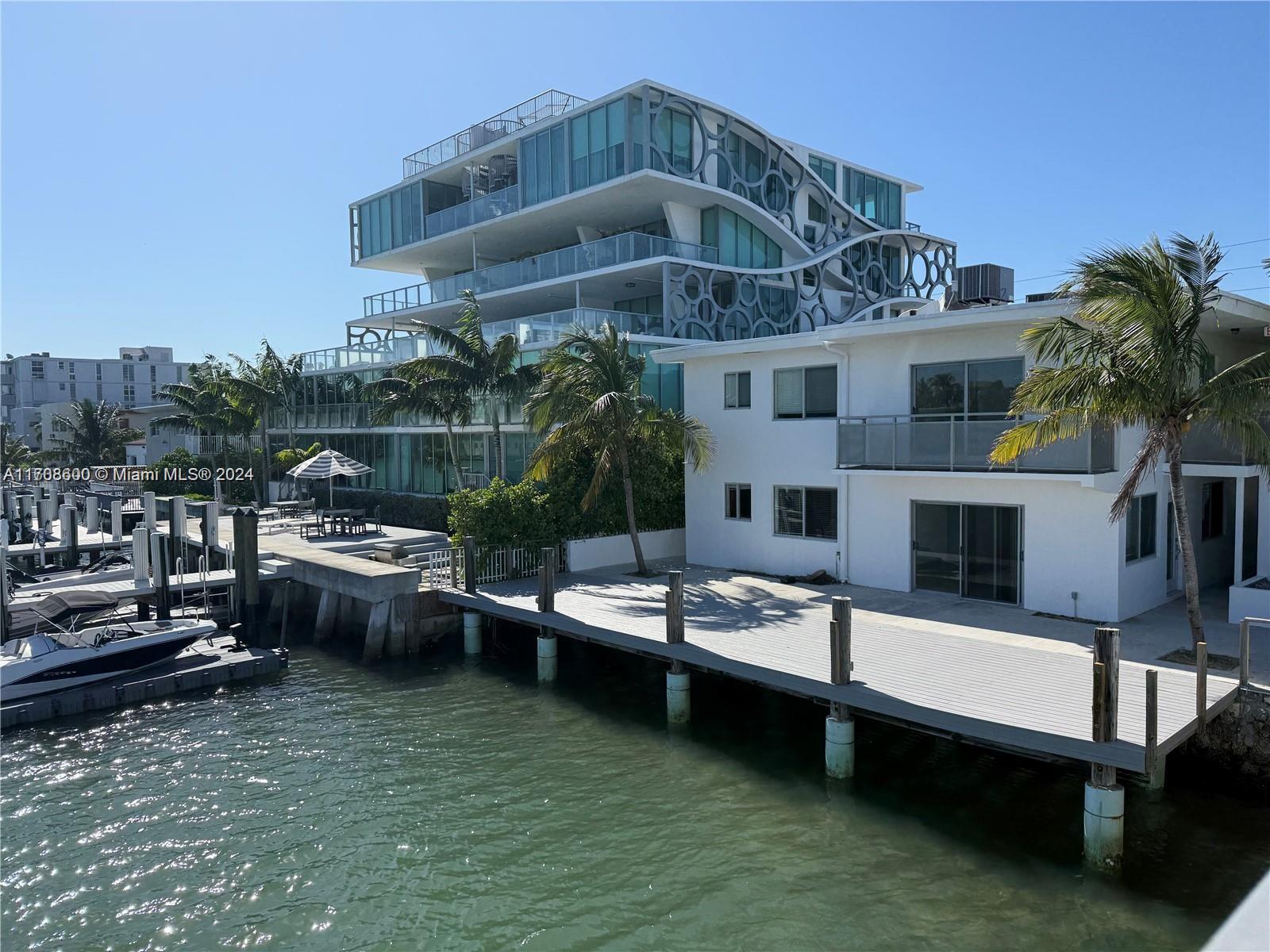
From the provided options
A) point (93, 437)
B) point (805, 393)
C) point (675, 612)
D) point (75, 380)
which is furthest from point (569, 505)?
point (75, 380)

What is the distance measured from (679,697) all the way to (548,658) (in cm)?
367

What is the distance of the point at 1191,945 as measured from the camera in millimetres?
8906

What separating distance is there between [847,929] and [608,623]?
331 inches

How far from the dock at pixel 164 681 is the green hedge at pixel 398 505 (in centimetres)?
1301

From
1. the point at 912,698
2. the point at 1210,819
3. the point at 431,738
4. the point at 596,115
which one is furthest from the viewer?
the point at 596,115

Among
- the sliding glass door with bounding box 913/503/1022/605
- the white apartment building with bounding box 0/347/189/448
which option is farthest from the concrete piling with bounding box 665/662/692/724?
the white apartment building with bounding box 0/347/189/448

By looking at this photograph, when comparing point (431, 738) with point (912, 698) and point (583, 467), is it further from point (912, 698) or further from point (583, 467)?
point (583, 467)

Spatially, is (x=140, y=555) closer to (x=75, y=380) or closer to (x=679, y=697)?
(x=679, y=697)

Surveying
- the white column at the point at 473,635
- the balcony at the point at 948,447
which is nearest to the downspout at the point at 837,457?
the balcony at the point at 948,447

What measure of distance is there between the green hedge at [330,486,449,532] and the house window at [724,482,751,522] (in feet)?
43.0

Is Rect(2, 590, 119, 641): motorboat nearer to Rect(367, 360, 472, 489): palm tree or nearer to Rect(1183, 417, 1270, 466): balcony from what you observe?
Rect(367, 360, 472, 489): palm tree

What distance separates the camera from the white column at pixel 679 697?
15.3 m

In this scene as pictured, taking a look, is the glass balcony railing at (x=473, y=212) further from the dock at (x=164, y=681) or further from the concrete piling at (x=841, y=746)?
the concrete piling at (x=841, y=746)

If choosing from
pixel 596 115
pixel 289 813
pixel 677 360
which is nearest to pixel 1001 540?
pixel 677 360
